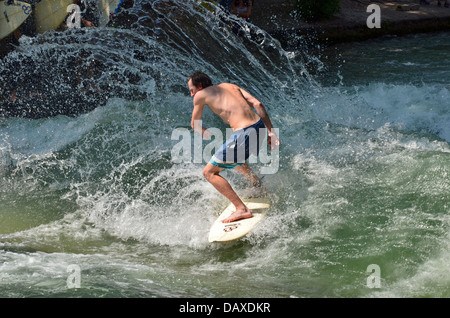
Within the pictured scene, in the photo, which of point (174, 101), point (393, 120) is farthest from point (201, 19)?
point (393, 120)

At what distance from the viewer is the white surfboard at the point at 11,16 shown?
9344mm

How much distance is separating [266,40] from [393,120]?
5003 mm

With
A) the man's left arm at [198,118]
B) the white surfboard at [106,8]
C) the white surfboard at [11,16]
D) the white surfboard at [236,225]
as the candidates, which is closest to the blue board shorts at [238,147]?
the man's left arm at [198,118]

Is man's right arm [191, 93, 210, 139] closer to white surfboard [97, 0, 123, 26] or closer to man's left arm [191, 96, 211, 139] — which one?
man's left arm [191, 96, 211, 139]

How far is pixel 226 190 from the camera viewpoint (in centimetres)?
509

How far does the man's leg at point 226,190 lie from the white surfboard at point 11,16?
620cm

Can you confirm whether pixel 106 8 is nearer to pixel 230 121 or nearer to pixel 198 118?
pixel 198 118

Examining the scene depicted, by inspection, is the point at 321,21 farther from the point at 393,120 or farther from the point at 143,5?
the point at 393,120

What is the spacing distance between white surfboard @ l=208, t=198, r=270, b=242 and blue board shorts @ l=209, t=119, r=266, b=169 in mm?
561

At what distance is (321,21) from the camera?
507 inches

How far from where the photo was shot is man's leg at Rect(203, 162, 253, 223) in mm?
5090

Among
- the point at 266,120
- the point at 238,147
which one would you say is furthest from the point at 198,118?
the point at 266,120
